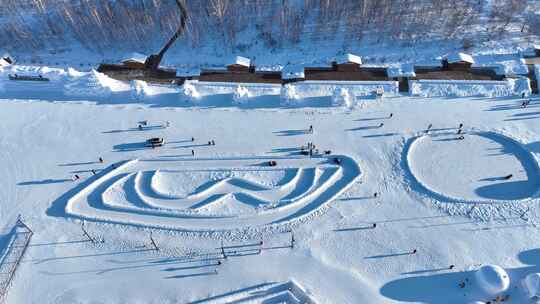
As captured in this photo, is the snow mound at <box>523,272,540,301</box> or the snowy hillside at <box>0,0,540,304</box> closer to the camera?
the snow mound at <box>523,272,540,301</box>

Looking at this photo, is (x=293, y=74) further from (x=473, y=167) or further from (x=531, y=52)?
(x=531, y=52)

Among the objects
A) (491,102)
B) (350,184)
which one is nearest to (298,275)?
(350,184)

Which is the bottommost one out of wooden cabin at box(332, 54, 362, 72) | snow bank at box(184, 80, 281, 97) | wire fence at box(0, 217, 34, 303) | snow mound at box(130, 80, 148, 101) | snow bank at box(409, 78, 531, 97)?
wire fence at box(0, 217, 34, 303)

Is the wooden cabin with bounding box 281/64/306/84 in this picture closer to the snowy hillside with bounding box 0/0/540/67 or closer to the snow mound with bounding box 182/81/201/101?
the snowy hillside with bounding box 0/0/540/67

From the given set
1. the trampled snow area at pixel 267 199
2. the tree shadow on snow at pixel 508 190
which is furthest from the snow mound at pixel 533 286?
the tree shadow on snow at pixel 508 190

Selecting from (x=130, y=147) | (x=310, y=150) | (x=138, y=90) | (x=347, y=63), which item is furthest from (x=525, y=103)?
(x=138, y=90)

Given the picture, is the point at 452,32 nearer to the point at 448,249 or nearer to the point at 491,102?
the point at 491,102

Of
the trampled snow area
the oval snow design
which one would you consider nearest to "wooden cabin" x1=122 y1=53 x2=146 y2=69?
the trampled snow area
